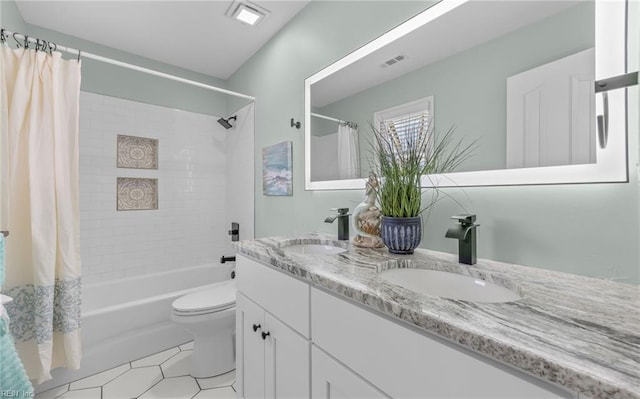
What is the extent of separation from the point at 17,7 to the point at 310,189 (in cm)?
235

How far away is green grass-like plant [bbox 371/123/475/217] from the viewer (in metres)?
1.03

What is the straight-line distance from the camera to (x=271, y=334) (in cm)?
106

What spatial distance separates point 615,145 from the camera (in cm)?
71

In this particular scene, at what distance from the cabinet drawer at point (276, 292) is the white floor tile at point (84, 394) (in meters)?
1.13

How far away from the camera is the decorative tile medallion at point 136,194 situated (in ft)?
7.97

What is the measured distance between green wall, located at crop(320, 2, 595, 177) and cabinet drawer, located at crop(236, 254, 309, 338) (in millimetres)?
764

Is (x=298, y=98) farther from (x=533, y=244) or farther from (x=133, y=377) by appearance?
(x=133, y=377)

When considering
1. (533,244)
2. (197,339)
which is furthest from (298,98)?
(197,339)

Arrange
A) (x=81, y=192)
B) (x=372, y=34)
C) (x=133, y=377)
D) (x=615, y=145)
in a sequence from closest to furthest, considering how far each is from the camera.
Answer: (x=615, y=145) < (x=372, y=34) < (x=133, y=377) < (x=81, y=192)

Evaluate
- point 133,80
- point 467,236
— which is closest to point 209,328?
point 467,236

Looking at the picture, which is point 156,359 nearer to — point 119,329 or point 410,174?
point 119,329

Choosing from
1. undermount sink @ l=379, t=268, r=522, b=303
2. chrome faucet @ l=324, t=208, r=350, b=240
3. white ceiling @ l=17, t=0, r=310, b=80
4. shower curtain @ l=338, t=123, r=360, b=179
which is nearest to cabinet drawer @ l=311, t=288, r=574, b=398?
undermount sink @ l=379, t=268, r=522, b=303

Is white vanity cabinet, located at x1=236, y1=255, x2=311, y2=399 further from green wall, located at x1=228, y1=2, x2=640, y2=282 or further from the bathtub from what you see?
the bathtub

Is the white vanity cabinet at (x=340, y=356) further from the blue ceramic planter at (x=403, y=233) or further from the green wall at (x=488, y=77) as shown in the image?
the green wall at (x=488, y=77)
